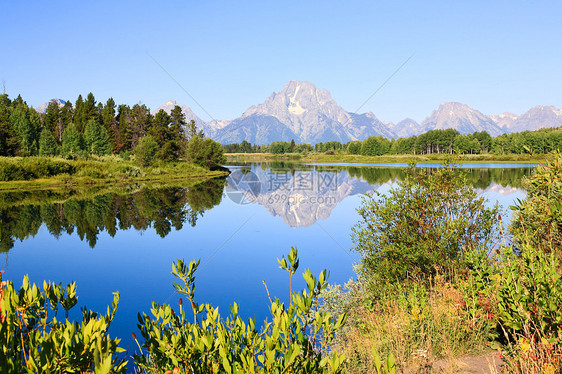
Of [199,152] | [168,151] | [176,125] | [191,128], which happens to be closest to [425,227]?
[168,151]

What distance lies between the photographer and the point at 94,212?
30.9m

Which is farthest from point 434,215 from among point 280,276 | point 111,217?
point 111,217

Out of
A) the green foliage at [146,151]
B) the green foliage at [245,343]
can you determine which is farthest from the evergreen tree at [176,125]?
the green foliage at [245,343]

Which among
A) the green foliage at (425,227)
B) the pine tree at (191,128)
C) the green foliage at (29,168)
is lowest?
the green foliage at (425,227)

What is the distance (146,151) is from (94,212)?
36.7 meters

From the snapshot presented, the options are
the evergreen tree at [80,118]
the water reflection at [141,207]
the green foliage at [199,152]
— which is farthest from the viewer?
the evergreen tree at [80,118]

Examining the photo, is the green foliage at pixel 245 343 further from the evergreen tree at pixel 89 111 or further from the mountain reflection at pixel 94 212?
the evergreen tree at pixel 89 111

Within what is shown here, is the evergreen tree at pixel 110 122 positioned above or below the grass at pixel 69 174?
above

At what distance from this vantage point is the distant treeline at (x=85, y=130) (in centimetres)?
6731

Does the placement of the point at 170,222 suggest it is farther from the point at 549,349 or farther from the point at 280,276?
the point at 549,349

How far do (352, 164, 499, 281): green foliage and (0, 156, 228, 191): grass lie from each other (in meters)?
47.6

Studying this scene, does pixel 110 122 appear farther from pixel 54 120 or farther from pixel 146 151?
pixel 146 151

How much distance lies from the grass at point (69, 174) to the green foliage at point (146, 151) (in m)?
1.37

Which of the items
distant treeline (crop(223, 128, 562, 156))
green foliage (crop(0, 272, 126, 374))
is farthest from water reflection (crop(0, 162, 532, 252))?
distant treeline (crop(223, 128, 562, 156))
